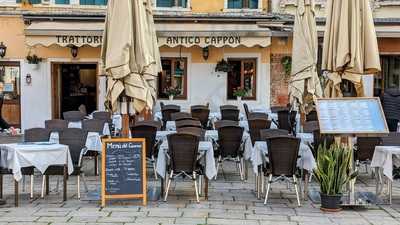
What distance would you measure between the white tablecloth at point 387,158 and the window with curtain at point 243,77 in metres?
9.75

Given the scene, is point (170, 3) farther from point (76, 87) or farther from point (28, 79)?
point (28, 79)

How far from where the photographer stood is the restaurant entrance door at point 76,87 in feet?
62.3

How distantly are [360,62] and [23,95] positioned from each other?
40.0 ft

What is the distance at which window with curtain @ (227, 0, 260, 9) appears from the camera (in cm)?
1870

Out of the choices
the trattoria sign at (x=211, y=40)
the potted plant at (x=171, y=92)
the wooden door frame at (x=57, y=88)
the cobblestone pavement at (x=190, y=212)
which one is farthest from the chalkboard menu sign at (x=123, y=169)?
the wooden door frame at (x=57, y=88)

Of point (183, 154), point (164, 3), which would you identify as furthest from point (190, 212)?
point (164, 3)

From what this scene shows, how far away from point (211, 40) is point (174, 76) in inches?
104

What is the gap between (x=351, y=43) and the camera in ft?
29.3

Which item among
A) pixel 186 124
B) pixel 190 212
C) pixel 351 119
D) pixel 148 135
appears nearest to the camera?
pixel 190 212

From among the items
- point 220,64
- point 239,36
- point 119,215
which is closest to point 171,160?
point 119,215

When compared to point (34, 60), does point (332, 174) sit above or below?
below

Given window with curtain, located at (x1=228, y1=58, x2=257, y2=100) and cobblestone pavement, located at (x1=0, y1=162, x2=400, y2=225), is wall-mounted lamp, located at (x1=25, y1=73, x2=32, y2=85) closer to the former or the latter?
window with curtain, located at (x1=228, y1=58, x2=257, y2=100)

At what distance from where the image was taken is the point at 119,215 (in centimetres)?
773

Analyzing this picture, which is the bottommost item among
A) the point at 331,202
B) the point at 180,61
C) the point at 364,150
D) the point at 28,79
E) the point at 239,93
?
the point at 331,202
